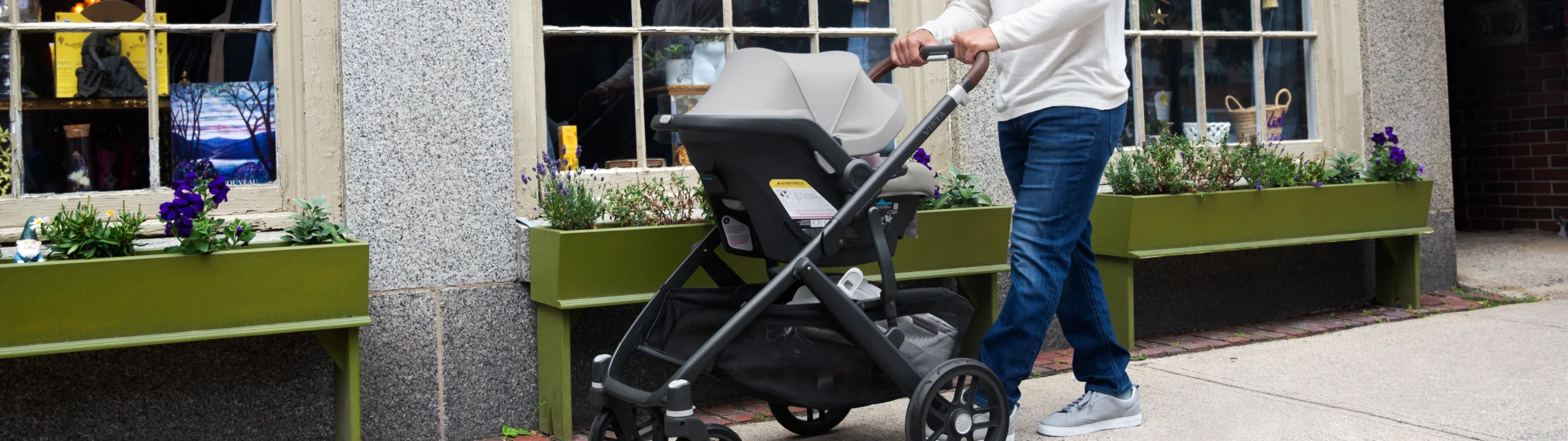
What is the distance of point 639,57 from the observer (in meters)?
4.20

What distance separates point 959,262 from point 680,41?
1.23m

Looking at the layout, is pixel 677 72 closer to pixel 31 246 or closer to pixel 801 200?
pixel 801 200

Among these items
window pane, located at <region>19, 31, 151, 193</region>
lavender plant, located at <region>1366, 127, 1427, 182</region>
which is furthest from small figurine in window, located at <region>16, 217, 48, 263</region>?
lavender plant, located at <region>1366, 127, 1427, 182</region>

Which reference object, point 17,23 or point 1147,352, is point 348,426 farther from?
point 1147,352

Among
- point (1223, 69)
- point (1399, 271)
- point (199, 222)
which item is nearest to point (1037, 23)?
point (199, 222)

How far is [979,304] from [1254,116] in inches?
86.1

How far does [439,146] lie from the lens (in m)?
3.70

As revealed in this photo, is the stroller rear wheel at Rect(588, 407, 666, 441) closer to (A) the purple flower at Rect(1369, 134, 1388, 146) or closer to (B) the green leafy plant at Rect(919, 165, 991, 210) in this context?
(B) the green leafy plant at Rect(919, 165, 991, 210)

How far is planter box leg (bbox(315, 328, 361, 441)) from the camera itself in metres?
3.34

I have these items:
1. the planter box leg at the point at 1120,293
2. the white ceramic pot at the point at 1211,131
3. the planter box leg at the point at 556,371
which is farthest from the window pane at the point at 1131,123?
the planter box leg at the point at 556,371

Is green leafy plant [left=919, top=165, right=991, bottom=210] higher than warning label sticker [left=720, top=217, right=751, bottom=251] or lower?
higher

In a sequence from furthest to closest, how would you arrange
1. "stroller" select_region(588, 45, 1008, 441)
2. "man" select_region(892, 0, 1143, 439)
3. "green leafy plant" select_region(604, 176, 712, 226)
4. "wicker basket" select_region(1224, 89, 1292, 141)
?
"wicker basket" select_region(1224, 89, 1292, 141) → "green leafy plant" select_region(604, 176, 712, 226) → "man" select_region(892, 0, 1143, 439) → "stroller" select_region(588, 45, 1008, 441)

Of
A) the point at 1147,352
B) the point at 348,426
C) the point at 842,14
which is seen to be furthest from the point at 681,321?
the point at 1147,352

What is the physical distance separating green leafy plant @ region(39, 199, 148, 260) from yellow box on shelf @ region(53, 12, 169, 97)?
548 mm
